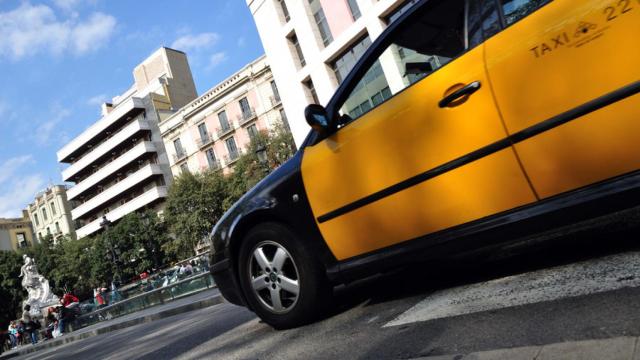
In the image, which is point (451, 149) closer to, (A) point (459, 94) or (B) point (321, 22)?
(A) point (459, 94)

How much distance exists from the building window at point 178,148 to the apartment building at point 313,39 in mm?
18406

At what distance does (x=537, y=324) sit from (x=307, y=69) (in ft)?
97.3

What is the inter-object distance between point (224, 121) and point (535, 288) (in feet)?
140

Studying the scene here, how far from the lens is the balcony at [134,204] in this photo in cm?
4909

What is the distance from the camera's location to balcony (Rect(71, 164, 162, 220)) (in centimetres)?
4997

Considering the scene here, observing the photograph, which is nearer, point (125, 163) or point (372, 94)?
point (372, 94)

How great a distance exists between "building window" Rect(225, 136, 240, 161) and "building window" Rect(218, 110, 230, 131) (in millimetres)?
1118

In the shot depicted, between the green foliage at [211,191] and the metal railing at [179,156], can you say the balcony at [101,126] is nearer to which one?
the metal railing at [179,156]

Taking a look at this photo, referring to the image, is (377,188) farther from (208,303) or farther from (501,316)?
(208,303)

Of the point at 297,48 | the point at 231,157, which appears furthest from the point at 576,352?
the point at 231,157

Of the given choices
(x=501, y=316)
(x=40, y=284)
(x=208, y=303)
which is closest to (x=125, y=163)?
(x=40, y=284)

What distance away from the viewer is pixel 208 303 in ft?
A: 29.6

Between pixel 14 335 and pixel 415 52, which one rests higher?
pixel 415 52

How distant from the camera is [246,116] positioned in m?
41.2
